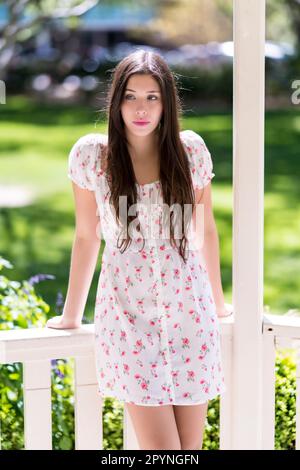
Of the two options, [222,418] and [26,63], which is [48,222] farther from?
[222,418]

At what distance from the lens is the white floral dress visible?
2188mm

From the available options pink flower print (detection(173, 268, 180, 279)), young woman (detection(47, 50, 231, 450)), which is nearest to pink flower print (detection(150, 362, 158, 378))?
young woman (detection(47, 50, 231, 450))

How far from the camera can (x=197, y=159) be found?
2.26m

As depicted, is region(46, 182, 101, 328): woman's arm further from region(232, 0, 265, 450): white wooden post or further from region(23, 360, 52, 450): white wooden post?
region(232, 0, 265, 450): white wooden post

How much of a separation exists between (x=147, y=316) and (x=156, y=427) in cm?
26

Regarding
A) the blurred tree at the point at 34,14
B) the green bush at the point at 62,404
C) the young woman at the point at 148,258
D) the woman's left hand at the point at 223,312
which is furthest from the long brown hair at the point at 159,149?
the blurred tree at the point at 34,14

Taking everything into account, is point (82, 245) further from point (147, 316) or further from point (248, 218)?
point (248, 218)

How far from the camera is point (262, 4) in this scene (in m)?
2.27

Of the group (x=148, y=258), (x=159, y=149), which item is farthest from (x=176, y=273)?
(x=159, y=149)

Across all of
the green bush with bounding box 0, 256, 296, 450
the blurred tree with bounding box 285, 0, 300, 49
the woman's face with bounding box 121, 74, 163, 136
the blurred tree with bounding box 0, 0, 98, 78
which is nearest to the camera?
the woman's face with bounding box 121, 74, 163, 136

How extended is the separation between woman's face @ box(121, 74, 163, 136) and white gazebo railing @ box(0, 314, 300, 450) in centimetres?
53

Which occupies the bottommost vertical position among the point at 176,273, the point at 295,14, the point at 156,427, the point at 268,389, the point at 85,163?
the point at 156,427

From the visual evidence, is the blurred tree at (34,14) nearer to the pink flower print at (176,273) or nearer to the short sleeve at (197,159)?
the short sleeve at (197,159)

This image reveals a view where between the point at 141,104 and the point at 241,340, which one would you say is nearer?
the point at 141,104
